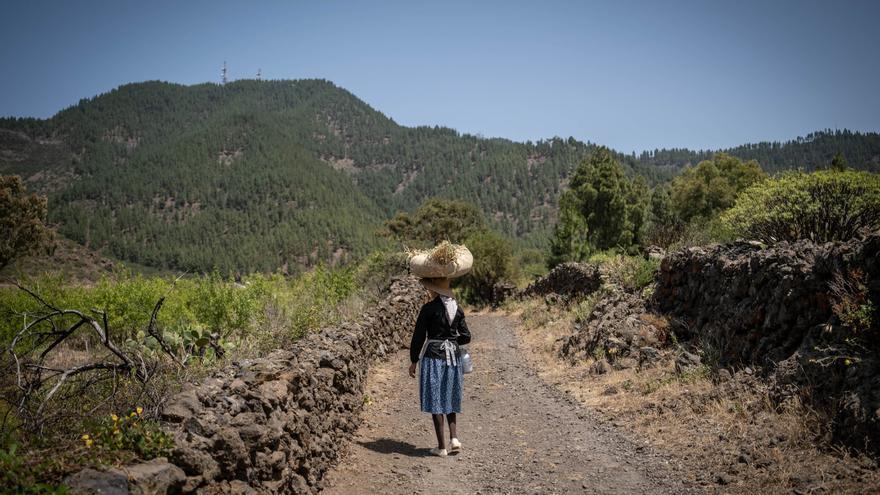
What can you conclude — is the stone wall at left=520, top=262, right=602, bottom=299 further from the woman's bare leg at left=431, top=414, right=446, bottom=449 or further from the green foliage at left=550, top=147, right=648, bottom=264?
the green foliage at left=550, top=147, right=648, bottom=264

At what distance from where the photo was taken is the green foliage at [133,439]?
3072 mm

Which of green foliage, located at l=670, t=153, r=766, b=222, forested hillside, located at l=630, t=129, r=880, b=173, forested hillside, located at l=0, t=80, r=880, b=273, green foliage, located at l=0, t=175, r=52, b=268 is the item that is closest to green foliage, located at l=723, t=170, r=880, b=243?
green foliage, located at l=670, t=153, r=766, b=222

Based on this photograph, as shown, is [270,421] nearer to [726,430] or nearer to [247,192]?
[726,430]

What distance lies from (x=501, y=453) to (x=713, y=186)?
140ft

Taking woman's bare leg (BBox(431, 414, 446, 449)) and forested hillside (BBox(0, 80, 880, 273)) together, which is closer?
woman's bare leg (BBox(431, 414, 446, 449))

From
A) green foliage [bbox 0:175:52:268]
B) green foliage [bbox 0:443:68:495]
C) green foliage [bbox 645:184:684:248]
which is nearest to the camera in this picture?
green foliage [bbox 0:443:68:495]

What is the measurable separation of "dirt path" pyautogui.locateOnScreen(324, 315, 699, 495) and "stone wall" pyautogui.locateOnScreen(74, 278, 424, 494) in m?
0.36

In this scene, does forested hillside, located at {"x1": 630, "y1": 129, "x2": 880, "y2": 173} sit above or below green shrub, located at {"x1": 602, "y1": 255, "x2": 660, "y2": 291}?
above

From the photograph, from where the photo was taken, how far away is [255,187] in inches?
6043

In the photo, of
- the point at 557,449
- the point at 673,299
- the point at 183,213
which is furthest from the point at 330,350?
the point at 183,213

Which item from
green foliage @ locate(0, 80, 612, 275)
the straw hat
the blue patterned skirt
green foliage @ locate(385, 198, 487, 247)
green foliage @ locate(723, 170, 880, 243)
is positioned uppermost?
green foliage @ locate(0, 80, 612, 275)

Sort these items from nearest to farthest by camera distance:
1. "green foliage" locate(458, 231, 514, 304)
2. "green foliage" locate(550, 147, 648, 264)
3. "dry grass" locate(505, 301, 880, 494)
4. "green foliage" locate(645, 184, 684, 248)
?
1. "dry grass" locate(505, 301, 880, 494)
2. "green foliage" locate(645, 184, 684, 248)
3. "green foliage" locate(458, 231, 514, 304)
4. "green foliage" locate(550, 147, 648, 264)

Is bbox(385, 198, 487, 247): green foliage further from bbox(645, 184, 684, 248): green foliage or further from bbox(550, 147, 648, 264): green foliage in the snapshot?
bbox(645, 184, 684, 248): green foliage

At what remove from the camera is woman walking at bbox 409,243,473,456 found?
6020 mm
